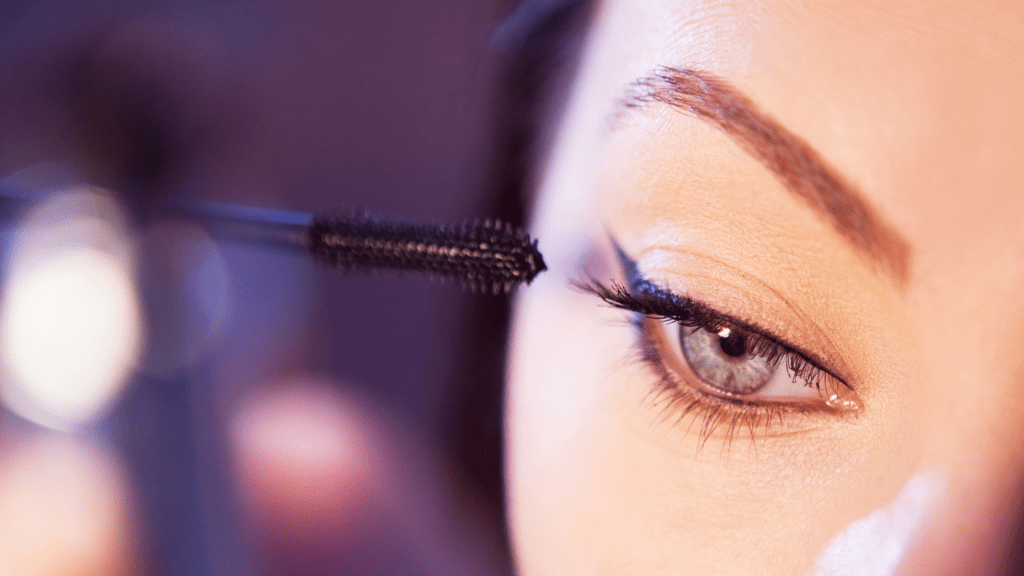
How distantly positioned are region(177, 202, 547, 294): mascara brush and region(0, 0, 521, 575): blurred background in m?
0.11

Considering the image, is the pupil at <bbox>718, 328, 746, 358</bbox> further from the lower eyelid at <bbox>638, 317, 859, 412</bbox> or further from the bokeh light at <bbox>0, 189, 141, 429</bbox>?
the bokeh light at <bbox>0, 189, 141, 429</bbox>

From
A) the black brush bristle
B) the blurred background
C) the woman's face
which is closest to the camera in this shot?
the woman's face

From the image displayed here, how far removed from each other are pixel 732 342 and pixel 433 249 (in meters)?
0.20

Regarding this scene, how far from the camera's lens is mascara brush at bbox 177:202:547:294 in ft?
1.28

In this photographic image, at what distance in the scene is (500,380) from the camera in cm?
52

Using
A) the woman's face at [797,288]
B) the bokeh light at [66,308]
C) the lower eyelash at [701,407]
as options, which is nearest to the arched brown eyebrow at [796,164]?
the woman's face at [797,288]

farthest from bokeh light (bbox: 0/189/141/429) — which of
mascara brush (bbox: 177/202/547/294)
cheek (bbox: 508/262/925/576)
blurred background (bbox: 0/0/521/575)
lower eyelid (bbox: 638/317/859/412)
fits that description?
lower eyelid (bbox: 638/317/859/412)

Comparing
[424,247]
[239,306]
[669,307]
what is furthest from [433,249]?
[239,306]

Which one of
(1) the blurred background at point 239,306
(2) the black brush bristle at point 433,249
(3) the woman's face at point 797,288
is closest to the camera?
(3) the woman's face at point 797,288

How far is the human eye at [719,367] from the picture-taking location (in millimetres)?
339

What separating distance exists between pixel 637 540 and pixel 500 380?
0.60 ft

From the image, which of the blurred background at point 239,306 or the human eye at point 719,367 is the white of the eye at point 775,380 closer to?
the human eye at point 719,367

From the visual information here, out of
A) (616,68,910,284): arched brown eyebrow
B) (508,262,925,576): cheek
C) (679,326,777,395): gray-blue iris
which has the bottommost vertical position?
(508,262,925,576): cheek

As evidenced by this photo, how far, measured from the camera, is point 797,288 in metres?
0.31
